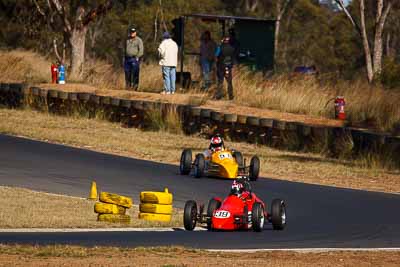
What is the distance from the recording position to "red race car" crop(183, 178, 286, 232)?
13984 mm

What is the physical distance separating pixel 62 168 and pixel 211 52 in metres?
13.0

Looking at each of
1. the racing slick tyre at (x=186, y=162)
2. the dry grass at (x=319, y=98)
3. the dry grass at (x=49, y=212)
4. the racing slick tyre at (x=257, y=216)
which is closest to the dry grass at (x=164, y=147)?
the racing slick tyre at (x=186, y=162)

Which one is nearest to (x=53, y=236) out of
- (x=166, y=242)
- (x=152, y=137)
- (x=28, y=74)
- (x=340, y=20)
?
(x=166, y=242)

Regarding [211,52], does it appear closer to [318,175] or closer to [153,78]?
[153,78]

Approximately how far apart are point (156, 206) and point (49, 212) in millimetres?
1442

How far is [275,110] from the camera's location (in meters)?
29.8

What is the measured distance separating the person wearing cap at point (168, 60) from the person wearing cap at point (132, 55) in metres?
1.14

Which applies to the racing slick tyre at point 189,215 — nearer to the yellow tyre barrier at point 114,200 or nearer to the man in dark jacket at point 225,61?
the yellow tyre barrier at point 114,200

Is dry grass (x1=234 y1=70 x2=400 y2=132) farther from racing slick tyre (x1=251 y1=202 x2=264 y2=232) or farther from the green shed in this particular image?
racing slick tyre (x1=251 y1=202 x2=264 y2=232)

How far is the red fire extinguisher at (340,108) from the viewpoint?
27.4m

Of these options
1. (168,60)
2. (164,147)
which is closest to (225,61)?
(168,60)

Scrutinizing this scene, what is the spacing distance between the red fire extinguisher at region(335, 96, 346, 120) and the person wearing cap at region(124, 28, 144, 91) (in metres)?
7.06

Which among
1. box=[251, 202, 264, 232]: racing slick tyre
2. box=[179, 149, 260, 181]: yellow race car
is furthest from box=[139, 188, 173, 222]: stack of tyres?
box=[179, 149, 260, 181]: yellow race car

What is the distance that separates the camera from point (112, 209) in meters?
14.7
